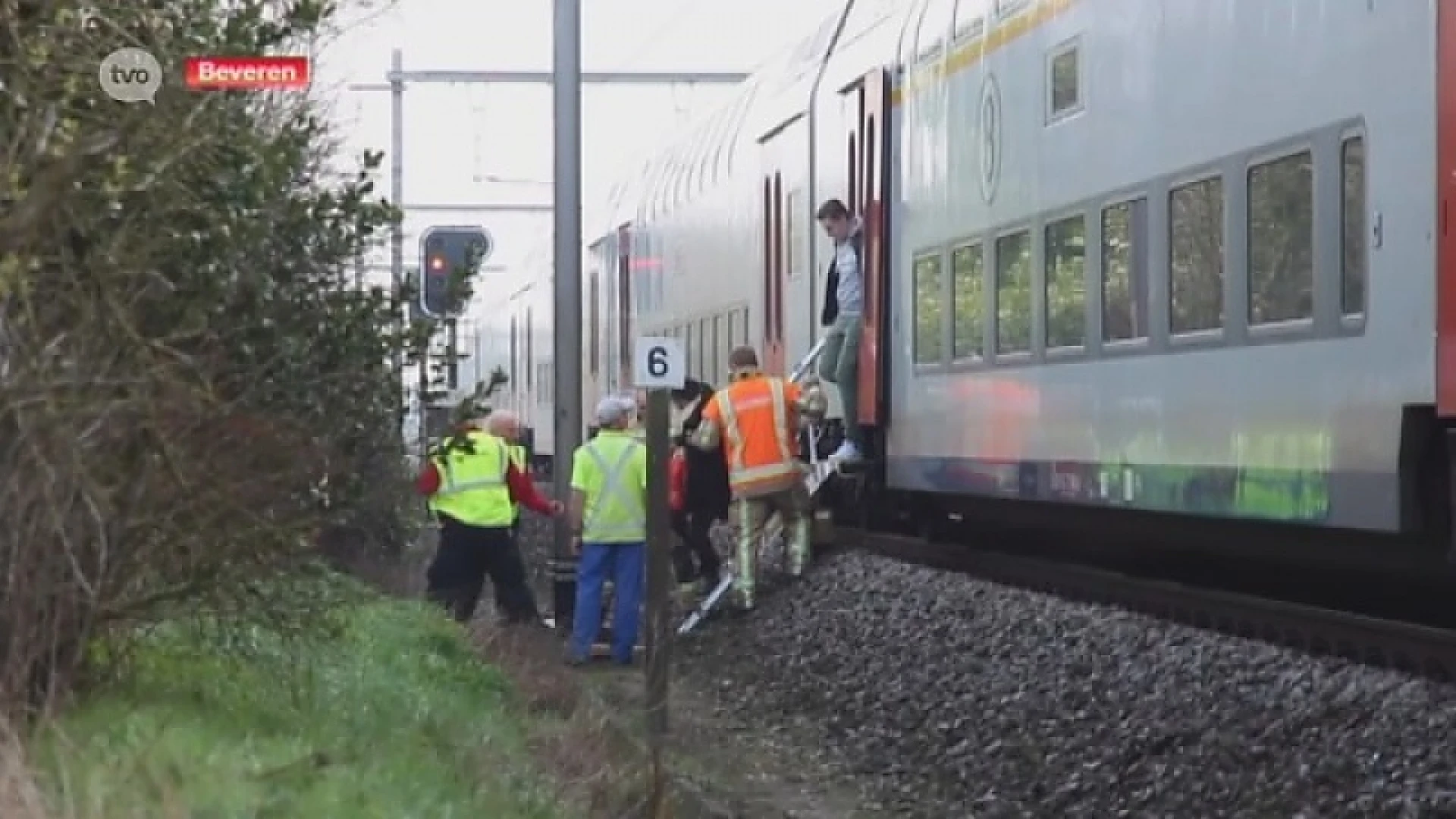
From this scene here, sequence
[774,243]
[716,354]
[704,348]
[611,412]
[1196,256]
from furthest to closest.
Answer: [704,348] < [716,354] < [774,243] < [611,412] < [1196,256]

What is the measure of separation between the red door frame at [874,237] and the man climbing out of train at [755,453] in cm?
68

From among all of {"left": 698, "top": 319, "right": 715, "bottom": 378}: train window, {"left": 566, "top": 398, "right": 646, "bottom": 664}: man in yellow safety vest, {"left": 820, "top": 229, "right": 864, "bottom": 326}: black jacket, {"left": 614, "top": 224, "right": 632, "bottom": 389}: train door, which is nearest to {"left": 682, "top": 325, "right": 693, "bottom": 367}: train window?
{"left": 698, "top": 319, "right": 715, "bottom": 378}: train window

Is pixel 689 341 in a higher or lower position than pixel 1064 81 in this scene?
lower

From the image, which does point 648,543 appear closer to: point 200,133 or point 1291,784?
point 1291,784

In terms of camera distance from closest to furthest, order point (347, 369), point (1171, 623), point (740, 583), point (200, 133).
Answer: point (200, 133), point (347, 369), point (1171, 623), point (740, 583)

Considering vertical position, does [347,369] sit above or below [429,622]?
above

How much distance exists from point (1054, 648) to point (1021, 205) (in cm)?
213

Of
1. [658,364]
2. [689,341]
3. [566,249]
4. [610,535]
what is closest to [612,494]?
[610,535]

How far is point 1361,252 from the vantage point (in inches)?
392

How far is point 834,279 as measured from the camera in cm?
1867

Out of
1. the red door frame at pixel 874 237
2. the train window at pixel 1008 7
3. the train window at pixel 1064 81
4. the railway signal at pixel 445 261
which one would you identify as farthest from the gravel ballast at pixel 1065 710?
the train window at pixel 1008 7

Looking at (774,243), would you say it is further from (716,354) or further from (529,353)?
(529,353)

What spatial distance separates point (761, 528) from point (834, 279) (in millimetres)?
1638

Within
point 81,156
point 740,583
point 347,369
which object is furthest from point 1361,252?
point 740,583
